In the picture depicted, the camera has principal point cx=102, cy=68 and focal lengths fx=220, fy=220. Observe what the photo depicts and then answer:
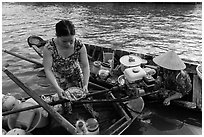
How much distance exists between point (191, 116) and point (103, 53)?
308 cm

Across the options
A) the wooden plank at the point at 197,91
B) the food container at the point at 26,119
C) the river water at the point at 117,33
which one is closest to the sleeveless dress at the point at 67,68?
the food container at the point at 26,119

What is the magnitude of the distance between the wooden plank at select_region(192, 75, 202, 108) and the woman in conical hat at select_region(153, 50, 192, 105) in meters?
0.30

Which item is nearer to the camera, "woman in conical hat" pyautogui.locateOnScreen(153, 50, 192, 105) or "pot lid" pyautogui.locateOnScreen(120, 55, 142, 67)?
"woman in conical hat" pyautogui.locateOnScreen(153, 50, 192, 105)

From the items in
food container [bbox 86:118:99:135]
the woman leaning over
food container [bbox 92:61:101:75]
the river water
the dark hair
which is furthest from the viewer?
the river water

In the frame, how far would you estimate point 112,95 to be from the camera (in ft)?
15.7

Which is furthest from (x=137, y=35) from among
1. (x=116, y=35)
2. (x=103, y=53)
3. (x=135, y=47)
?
(x=103, y=53)

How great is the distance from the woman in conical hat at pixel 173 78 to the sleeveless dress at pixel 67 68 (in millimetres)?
1811

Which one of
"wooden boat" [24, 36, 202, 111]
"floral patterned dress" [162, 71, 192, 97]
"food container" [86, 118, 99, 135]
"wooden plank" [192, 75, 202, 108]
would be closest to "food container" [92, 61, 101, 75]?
→ "wooden boat" [24, 36, 202, 111]

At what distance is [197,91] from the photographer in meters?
4.71

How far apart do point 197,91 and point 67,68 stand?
9.47 feet

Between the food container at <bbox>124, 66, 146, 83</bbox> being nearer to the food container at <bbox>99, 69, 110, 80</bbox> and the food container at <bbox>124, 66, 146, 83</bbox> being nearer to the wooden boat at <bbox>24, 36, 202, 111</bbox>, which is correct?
Result: the wooden boat at <bbox>24, 36, 202, 111</bbox>

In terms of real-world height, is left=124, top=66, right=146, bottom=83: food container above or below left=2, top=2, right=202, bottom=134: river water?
above

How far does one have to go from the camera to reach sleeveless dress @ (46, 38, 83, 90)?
3371 mm

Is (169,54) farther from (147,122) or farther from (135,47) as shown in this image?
(135,47)
